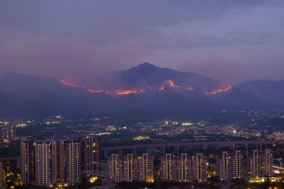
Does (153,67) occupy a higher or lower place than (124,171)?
higher

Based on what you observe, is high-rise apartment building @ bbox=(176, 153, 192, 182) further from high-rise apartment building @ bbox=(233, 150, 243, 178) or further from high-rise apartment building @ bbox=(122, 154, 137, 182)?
high-rise apartment building @ bbox=(233, 150, 243, 178)

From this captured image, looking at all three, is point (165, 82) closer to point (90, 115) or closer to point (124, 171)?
point (90, 115)

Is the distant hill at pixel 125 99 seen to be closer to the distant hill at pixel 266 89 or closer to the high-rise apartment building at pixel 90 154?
the distant hill at pixel 266 89

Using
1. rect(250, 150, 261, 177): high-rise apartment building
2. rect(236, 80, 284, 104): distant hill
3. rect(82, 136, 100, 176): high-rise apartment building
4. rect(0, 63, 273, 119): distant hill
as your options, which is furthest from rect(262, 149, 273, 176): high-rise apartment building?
rect(236, 80, 284, 104): distant hill

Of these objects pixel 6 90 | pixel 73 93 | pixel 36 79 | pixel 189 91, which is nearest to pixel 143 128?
pixel 73 93

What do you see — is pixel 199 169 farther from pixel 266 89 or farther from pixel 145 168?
pixel 266 89

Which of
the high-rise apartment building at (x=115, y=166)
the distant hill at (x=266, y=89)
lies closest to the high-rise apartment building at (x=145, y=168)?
the high-rise apartment building at (x=115, y=166)
